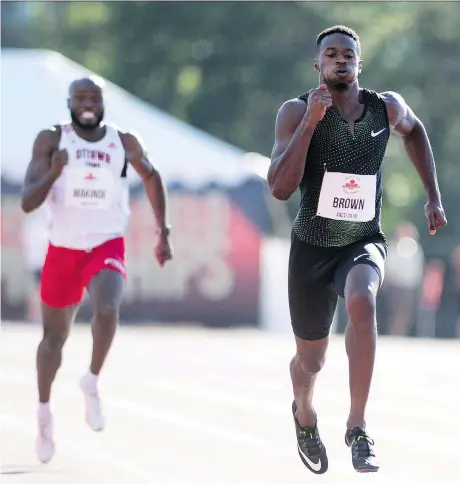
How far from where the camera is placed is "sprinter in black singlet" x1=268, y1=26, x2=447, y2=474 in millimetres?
6953

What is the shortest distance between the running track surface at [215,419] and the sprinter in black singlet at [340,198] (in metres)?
0.87

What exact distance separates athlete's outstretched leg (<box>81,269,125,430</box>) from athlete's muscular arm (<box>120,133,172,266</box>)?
40cm

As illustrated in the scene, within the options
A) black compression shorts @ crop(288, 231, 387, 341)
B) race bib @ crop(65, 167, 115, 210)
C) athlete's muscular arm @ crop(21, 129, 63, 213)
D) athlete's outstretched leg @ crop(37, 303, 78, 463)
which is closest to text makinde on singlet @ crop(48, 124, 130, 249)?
race bib @ crop(65, 167, 115, 210)

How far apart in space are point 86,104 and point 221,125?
32707 mm

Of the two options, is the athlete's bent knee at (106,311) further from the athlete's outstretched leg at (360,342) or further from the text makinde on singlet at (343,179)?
the athlete's outstretched leg at (360,342)

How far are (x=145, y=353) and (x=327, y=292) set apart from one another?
9604 mm

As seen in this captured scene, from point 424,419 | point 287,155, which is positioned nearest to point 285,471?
point 287,155

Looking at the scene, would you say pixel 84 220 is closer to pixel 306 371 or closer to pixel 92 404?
pixel 92 404

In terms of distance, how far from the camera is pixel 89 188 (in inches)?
356

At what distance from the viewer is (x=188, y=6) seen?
138 ft

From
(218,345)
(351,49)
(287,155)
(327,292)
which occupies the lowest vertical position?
(218,345)

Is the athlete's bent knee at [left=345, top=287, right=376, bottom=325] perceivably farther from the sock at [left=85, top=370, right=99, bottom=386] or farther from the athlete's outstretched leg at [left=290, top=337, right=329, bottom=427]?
the sock at [left=85, top=370, right=99, bottom=386]

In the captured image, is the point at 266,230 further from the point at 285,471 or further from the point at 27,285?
the point at 285,471

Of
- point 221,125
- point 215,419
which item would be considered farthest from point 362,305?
point 221,125
